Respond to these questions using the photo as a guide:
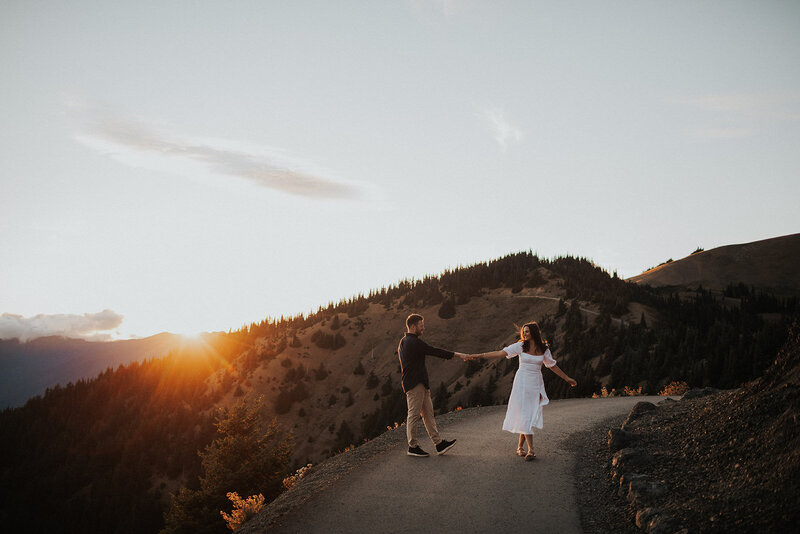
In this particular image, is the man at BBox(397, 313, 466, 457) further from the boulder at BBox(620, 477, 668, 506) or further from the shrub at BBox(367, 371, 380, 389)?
the shrub at BBox(367, 371, 380, 389)

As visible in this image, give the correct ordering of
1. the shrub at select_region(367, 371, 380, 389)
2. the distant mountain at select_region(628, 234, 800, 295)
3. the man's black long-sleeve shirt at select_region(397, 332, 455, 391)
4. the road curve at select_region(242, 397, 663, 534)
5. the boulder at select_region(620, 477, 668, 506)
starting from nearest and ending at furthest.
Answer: the road curve at select_region(242, 397, 663, 534) < the boulder at select_region(620, 477, 668, 506) < the man's black long-sleeve shirt at select_region(397, 332, 455, 391) < the shrub at select_region(367, 371, 380, 389) < the distant mountain at select_region(628, 234, 800, 295)

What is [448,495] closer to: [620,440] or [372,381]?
[620,440]

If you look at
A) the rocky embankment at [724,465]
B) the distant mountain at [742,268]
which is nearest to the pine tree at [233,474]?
the rocky embankment at [724,465]

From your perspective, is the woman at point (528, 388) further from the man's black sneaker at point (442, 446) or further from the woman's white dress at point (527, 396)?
the man's black sneaker at point (442, 446)

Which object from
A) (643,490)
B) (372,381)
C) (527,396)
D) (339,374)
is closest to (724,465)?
(643,490)

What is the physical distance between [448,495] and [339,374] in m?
83.9

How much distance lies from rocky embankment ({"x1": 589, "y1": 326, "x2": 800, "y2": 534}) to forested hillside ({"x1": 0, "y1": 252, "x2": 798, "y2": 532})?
17.4 m

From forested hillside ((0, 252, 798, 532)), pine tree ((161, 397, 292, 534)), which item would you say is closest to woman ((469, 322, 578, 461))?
pine tree ((161, 397, 292, 534))

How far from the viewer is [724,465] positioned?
6.03m

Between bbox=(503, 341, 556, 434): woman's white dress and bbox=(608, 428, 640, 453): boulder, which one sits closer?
bbox=(503, 341, 556, 434): woman's white dress

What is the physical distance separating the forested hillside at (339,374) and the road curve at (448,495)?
48.4ft

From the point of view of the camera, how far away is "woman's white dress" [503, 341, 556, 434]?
8.21m

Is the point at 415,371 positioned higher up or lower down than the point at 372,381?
higher up

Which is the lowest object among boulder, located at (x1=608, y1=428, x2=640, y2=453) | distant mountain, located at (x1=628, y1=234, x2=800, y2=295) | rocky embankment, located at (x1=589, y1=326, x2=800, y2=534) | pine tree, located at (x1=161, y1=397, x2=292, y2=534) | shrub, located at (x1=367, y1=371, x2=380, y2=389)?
shrub, located at (x1=367, y1=371, x2=380, y2=389)
